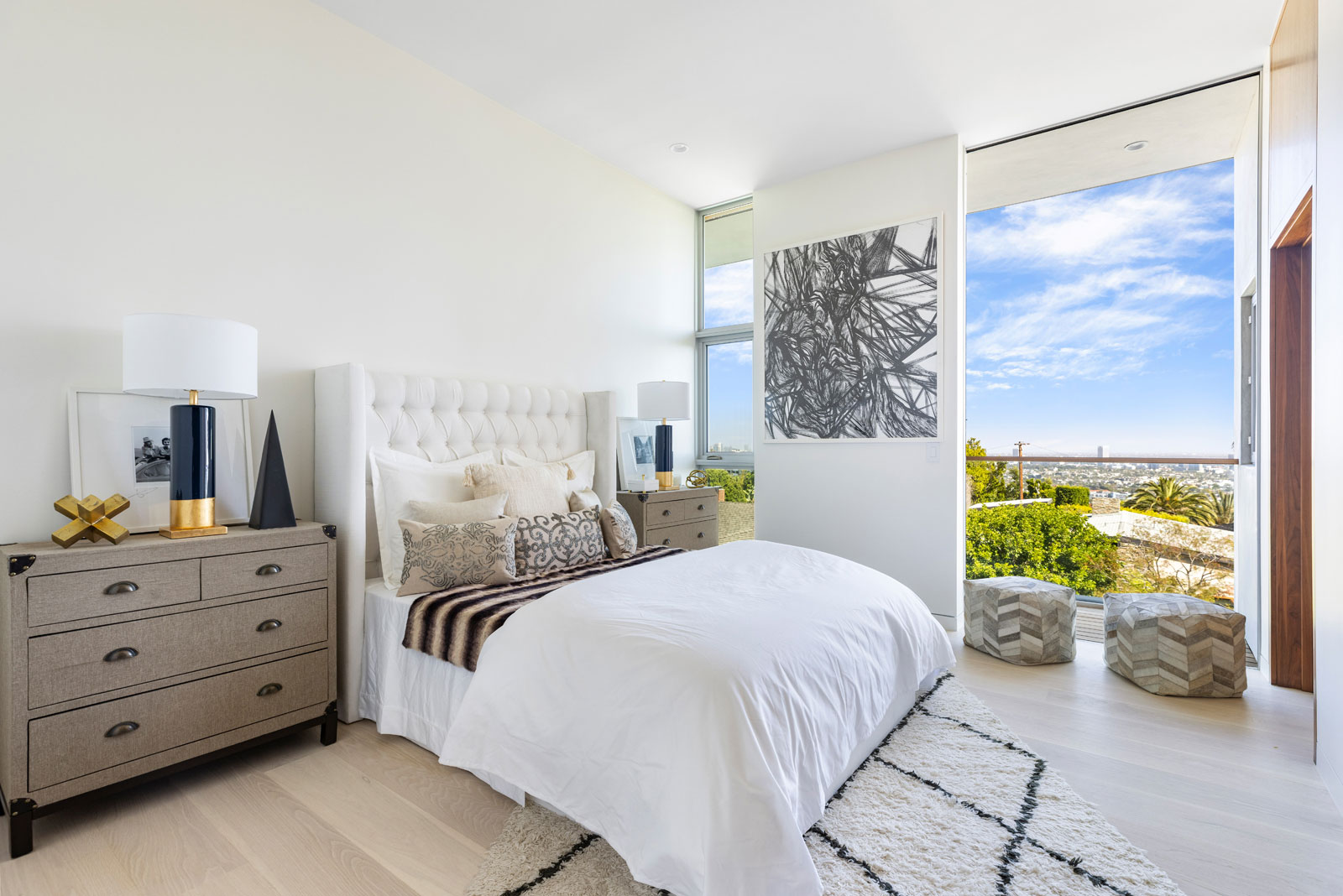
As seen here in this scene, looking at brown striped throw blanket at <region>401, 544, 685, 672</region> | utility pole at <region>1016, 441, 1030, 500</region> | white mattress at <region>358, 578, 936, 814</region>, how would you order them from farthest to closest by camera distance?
utility pole at <region>1016, 441, 1030, 500</region>, white mattress at <region>358, 578, 936, 814</region>, brown striped throw blanket at <region>401, 544, 685, 672</region>

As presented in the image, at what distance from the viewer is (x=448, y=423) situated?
3092 millimetres

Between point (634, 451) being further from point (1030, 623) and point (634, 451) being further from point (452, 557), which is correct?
point (1030, 623)

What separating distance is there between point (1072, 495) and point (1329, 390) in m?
3.41

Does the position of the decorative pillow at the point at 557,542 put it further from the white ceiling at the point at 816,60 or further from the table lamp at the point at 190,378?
the white ceiling at the point at 816,60

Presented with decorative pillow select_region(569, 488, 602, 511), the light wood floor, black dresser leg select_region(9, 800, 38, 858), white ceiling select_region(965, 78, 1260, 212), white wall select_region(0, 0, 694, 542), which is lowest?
the light wood floor

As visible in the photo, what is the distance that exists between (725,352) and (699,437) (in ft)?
2.35

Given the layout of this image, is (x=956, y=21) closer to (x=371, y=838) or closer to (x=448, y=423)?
(x=448, y=423)

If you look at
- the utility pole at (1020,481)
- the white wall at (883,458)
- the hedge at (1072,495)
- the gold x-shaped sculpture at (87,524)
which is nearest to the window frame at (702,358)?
the white wall at (883,458)

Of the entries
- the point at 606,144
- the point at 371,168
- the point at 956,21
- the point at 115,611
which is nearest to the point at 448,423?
the point at 371,168

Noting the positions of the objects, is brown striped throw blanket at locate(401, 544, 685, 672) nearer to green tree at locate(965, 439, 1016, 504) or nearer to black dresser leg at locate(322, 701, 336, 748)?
black dresser leg at locate(322, 701, 336, 748)

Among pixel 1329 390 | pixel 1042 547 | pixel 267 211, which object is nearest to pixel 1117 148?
pixel 1329 390

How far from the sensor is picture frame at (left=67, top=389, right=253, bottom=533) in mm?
2094

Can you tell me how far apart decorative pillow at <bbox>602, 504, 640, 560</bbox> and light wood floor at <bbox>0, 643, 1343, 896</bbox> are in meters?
1.13

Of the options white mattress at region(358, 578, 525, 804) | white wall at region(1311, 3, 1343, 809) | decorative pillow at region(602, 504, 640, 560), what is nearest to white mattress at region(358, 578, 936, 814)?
white mattress at region(358, 578, 525, 804)
